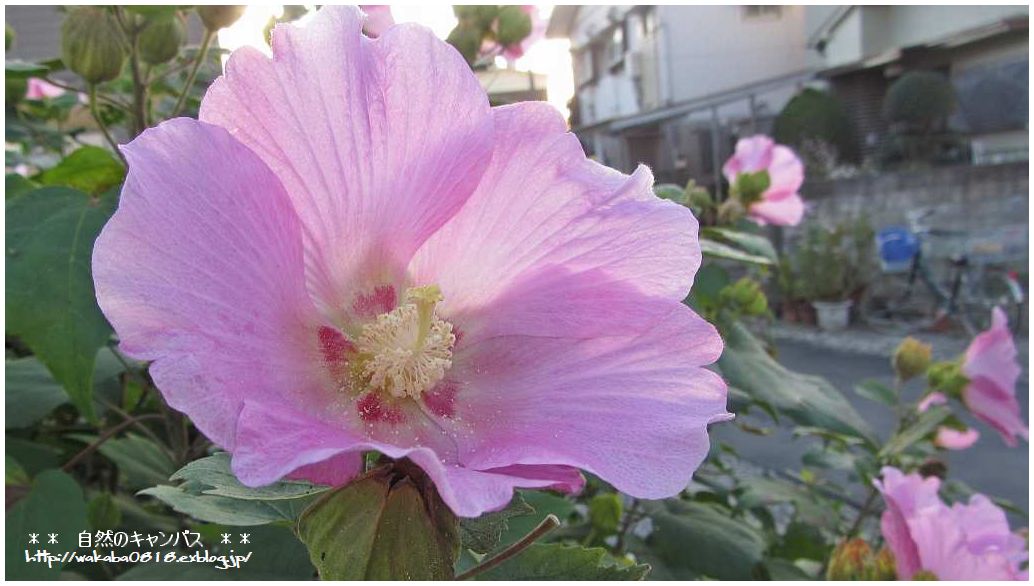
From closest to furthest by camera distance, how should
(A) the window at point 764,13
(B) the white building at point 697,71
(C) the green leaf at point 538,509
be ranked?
1. (C) the green leaf at point 538,509
2. (B) the white building at point 697,71
3. (A) the window at point 764,13

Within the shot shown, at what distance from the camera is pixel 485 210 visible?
1.55 ft

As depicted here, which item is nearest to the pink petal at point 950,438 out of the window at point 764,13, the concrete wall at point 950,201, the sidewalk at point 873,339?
the sidewalk at point 873,339

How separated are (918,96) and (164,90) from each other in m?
8.94

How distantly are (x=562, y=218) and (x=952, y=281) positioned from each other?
692 cm

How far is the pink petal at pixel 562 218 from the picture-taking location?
17.5 inches

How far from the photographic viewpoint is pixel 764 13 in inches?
473

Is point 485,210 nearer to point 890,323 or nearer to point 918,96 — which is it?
point 890,323

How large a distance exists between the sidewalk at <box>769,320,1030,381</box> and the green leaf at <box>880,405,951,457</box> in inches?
162

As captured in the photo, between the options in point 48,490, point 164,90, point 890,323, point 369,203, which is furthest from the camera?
point 890,323

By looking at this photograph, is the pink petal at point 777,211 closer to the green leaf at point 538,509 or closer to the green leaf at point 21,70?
the green leaf at point 538,509

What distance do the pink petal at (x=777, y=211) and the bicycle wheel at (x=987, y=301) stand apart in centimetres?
520

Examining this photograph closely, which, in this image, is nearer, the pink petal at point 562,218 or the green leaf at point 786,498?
the pink petal at point 562,218

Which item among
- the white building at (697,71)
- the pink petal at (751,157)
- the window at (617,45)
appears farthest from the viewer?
the window at (617,45)

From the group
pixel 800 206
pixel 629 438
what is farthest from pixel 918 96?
pixel 629 438
